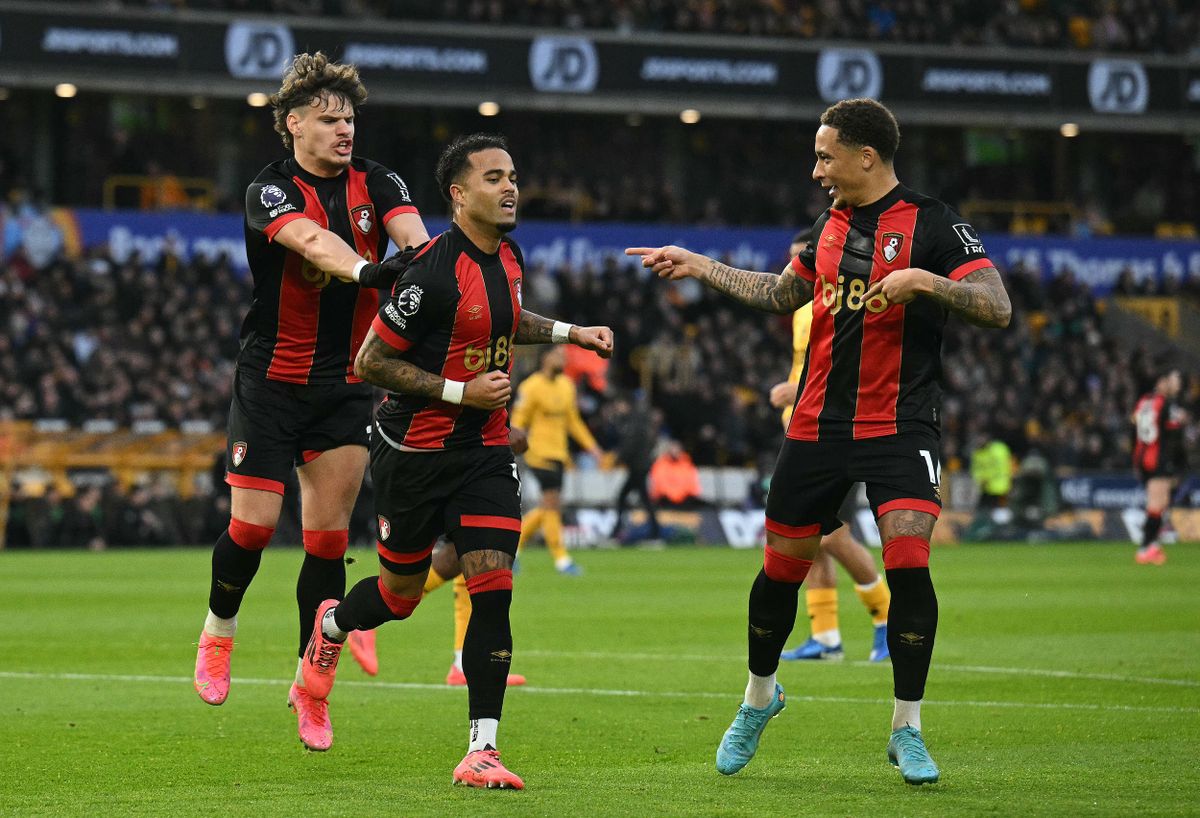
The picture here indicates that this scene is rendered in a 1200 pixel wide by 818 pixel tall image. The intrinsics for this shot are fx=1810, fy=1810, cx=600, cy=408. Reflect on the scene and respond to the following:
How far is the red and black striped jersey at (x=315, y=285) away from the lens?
7.95m

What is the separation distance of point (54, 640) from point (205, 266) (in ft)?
66.1

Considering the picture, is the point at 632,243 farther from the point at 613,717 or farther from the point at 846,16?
the point at 613,717

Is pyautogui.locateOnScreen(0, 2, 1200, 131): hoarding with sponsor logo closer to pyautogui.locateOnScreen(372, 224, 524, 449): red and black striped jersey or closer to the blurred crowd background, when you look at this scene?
the blurred crowd background

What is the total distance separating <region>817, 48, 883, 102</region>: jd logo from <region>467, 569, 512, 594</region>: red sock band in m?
33.4

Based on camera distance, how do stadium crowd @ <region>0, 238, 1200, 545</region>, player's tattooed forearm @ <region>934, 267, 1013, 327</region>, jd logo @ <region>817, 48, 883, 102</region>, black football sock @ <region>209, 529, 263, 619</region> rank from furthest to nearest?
1. jd logo @ <region>817, 48, 883, 102</region>
2. stadium crowd @ <region>0, 238, 1200, 545</region>
3. black football sock @ <region>209, 529, 263, 619</region>
4. player's tattooed forearm @ <region>934, 267, 1013, 327</region>

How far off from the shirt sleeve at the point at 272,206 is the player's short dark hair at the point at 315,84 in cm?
40

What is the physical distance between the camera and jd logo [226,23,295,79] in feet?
116

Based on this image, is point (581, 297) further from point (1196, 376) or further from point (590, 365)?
point (1196, 376)

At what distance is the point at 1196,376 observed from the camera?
128ft

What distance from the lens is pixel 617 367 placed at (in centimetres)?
3466

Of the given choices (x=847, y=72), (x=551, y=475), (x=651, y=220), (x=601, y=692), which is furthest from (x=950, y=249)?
(x=847, y=72)

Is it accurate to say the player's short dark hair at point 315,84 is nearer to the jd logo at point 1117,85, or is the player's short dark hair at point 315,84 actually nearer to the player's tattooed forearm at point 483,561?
the player's tattooed forearm at point 483,561

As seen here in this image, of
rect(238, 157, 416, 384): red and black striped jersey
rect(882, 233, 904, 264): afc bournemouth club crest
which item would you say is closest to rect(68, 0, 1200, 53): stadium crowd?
rect(238, 157, 416, 384): red and black striped jersey

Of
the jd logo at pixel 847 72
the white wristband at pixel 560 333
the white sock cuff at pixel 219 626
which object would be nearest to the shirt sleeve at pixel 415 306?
the white wristband at pixel 560 333
